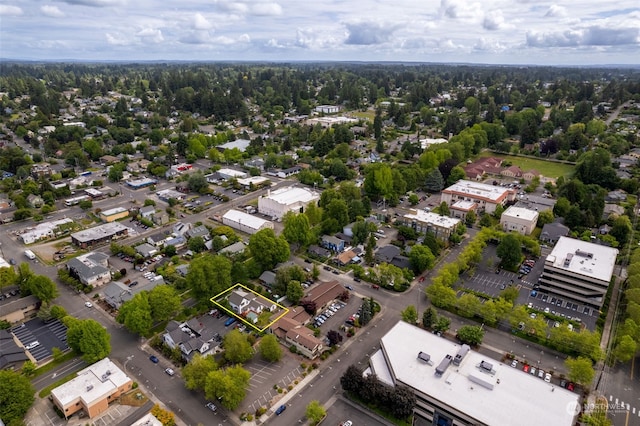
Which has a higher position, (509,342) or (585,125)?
(585,125)

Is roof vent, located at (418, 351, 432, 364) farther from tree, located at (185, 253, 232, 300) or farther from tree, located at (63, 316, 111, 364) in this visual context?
tree, located at (63, 316, 111, 364)

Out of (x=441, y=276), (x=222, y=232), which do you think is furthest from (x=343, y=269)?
(x=222, y=232)

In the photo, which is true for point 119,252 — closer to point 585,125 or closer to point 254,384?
point 254,384

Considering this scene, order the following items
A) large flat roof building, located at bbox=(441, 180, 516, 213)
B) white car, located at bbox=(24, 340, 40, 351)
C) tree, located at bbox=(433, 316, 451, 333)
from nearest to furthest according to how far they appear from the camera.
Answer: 1. white car, located at bbox=(24, 340, 40, 351)
2. tree, located at bbox=(433, 316, 451, 333)
3. large flat roof building, located at bbox=(441, 180, 516, 213)

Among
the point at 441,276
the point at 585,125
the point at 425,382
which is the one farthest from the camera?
the point at 585,125

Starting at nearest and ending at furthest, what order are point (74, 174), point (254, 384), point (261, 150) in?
1. point (254, 384)
2. point (74, 174)
3. point (261, 150)

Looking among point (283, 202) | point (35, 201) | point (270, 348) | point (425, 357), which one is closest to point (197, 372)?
point (270, 348)

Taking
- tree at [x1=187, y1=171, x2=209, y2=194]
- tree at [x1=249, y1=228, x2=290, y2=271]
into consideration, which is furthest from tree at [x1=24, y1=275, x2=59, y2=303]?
tree at [x1=187, y1=171, x2=209, y2=194]

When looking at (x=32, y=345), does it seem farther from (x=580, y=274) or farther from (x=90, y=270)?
(x=580, y=274)
